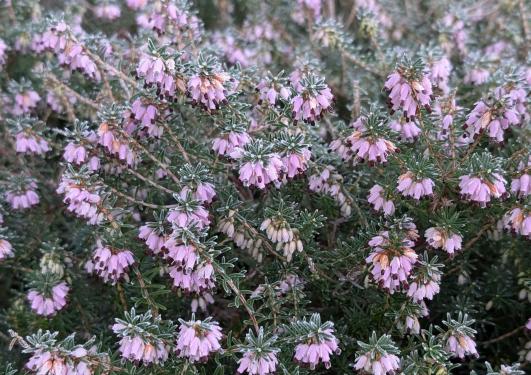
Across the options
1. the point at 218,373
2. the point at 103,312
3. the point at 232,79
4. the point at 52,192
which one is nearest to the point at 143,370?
the point at 218,373

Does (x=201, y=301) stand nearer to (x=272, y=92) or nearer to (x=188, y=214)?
(x=188, y=214)

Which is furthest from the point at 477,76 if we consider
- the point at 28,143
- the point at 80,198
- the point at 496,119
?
the point at 28,143

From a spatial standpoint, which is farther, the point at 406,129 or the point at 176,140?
the point at 406,129

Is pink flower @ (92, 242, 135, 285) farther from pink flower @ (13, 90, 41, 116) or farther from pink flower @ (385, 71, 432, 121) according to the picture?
pink flower @ (13, 90, 41, 116)

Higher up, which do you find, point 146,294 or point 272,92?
point 272,92

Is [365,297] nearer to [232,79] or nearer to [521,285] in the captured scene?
[521,285]

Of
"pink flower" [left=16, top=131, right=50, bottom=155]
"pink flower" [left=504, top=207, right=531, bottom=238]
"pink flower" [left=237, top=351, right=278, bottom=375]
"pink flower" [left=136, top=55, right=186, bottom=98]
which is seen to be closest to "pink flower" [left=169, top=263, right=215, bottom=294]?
"pink flower" [left=237, top=351, right=278, bottom=375]

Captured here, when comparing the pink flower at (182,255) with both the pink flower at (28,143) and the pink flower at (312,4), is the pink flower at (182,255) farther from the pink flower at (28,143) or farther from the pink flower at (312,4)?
the pink flower at (312,4)
